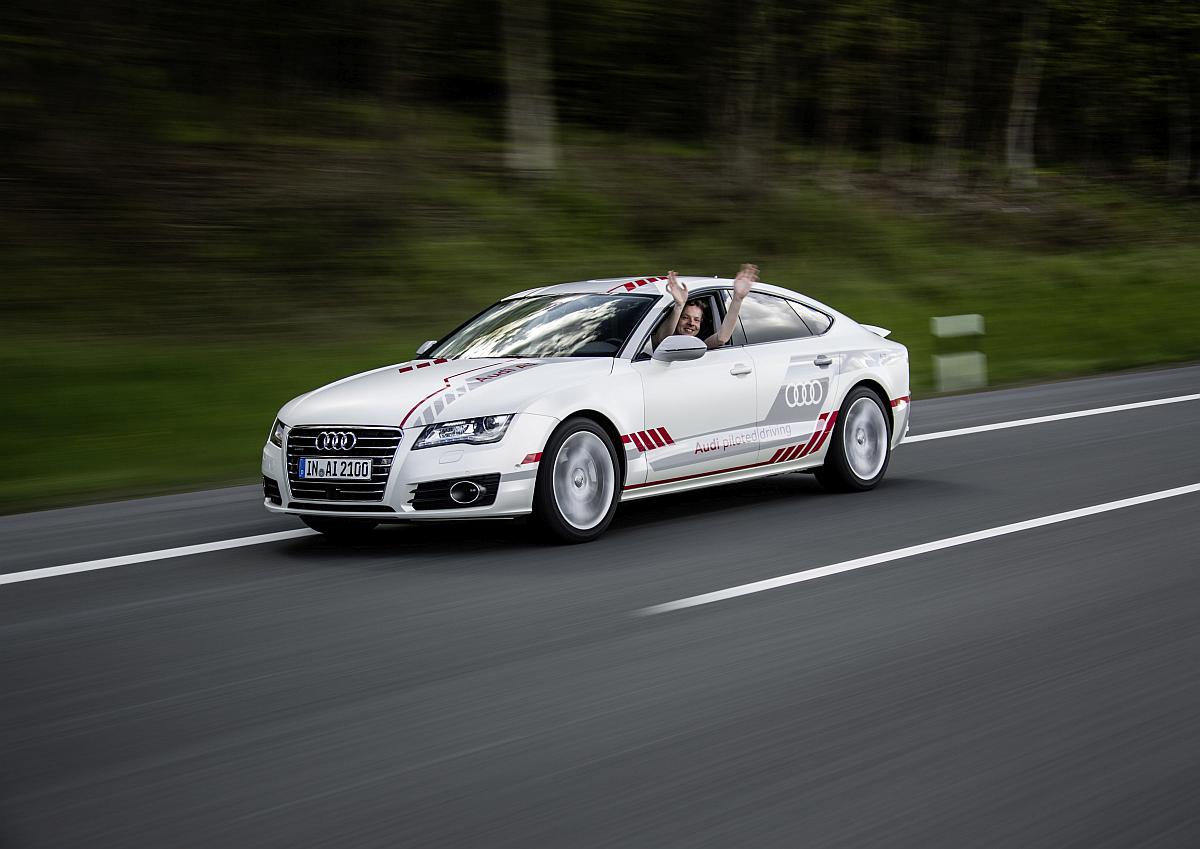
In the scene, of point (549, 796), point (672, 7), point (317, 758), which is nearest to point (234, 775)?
point (317, 758)

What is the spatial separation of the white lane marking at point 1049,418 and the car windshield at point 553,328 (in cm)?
434

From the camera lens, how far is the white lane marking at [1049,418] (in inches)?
523

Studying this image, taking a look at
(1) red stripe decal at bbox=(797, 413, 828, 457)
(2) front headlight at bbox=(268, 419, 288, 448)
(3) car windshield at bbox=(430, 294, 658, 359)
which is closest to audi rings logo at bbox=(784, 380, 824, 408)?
(1) red stripe decal at bbox=(797, 413, 828, 457)

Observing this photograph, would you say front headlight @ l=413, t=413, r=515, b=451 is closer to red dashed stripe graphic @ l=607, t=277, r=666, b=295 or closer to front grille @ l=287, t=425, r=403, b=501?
front grille @ l=287, t=425, r=403, b=501

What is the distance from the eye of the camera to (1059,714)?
16.1 feet

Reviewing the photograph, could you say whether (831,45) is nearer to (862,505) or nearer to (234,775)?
(862,505)

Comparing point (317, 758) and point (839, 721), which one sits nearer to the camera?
point (317, 758)

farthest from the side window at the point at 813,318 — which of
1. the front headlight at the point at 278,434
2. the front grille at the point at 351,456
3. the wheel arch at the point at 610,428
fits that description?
the front headlight at the point at 278,434

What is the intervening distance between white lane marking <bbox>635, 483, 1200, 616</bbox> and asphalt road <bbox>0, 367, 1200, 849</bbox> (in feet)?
0.34

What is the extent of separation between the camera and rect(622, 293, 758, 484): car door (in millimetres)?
8586

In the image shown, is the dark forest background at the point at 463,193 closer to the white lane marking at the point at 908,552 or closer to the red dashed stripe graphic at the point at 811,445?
the red dashed stripe graphic at the point at 811,445

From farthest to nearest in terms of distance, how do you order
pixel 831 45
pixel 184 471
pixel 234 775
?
pixel 831 45 → pixel 184 471 → pixel 234 775

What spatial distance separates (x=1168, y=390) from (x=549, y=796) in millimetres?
14451

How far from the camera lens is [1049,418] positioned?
14477 mm
